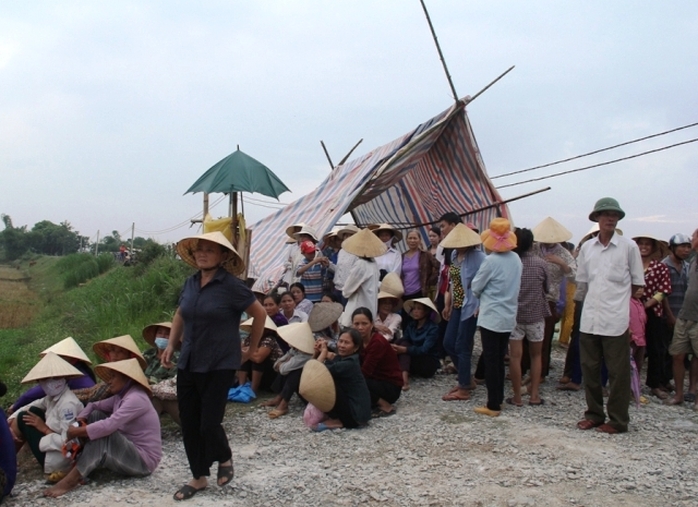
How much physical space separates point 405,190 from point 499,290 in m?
4.70

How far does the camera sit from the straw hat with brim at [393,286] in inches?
246

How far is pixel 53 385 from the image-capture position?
162 inches

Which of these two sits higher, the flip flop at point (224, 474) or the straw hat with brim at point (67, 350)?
the straw hat with brim at point (67, 350)

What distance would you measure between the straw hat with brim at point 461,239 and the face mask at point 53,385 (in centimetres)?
319

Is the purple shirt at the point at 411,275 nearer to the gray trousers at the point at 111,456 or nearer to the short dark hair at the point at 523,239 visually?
the short dark hair at the point at 523,239

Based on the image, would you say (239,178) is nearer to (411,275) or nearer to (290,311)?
(290,311)

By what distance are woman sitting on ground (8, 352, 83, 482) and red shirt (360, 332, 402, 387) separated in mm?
2235

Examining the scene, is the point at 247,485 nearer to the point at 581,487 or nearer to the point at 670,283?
the point at 581,487

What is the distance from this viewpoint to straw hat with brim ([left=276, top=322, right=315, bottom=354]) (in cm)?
523

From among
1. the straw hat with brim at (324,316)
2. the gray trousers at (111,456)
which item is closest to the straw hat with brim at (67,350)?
the gray trousers at (111,456)

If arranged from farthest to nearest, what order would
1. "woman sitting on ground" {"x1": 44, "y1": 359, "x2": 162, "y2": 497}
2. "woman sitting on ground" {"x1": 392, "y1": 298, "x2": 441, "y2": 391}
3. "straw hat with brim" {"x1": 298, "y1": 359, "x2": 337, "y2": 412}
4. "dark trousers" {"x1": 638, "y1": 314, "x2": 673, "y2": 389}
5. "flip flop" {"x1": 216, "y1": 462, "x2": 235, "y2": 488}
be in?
"woman sitting on ground" {"x1": 392, "y1": 298, "x2": 441, "y2": 391}
"dark trousers" {"x1": 638, "y1": 314, "x2": 673, "y2": 389}
"straw hat with brim" {"x1": 298, "y1": 359, "x2": 337, "y2": 412}
"woman sitting on ground" {"x1": 44, "y1": 359, "x2": 162, "y2": 497}
"flip flop" {"x1": 216, "y1": 462, "x2": 235, "y2": 488}

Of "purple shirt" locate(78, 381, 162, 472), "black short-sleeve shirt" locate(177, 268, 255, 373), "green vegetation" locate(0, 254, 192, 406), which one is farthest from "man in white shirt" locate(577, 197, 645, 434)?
"green vegetation" locate(0, 254, 192, 406)

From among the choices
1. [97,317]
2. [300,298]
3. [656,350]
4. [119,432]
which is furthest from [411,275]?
[97,317]

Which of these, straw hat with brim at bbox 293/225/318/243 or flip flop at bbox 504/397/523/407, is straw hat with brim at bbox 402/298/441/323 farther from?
straw hat with brim at bbox 293/225/318/243
